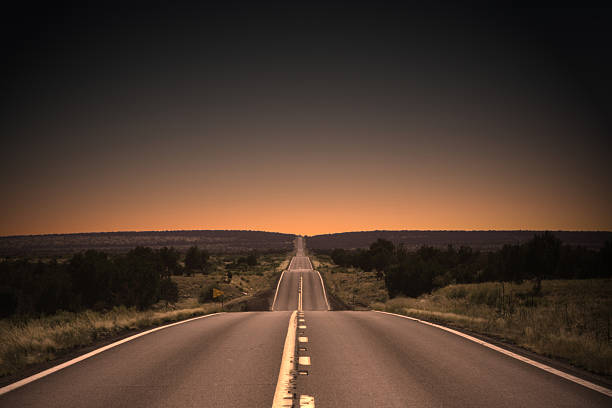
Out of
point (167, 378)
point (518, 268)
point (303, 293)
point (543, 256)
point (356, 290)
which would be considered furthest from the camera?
point (356, 290)

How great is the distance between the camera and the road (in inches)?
183

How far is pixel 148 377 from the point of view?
5641 millimetres

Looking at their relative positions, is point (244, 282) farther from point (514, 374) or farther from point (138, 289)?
point (514, 374)

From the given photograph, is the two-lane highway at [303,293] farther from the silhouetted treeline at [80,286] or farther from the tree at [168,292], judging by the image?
the silhouetted treeline at [80,286]

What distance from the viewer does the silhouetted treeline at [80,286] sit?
38.6 m

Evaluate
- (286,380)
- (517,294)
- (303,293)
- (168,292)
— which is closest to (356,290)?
(303,293)

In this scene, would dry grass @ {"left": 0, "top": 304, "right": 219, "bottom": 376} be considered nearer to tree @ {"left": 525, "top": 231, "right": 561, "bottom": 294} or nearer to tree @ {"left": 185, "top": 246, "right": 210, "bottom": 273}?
tree @ {"left": 525, "top": 231, "right": 561, "bottom": 294}

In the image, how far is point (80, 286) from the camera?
140ft

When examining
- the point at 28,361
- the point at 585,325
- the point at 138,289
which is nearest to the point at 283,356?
the point at 28,361

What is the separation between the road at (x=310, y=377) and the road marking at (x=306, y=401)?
3 centimetres

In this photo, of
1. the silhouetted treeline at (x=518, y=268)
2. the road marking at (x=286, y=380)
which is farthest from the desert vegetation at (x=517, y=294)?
the road marking at (x=286, y=380)

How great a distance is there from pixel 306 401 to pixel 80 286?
152ft

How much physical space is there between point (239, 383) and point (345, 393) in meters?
1.51

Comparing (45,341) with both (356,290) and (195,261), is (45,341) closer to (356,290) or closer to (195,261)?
(356,290)
